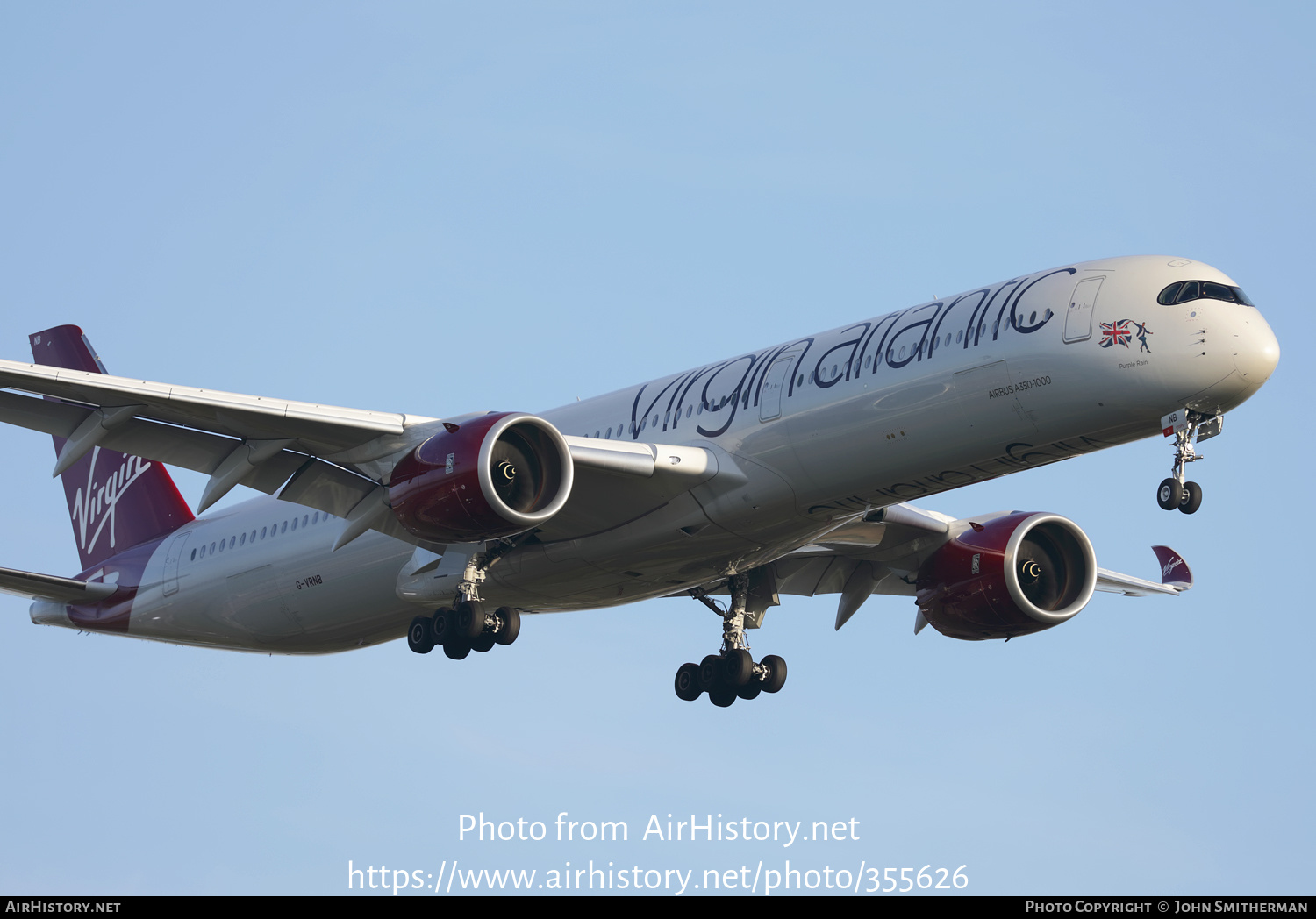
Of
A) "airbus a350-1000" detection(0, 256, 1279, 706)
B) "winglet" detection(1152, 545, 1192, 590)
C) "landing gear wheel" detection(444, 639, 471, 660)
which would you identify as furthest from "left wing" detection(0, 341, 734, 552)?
"winglet" detection(1152, 545, 1192, 590)

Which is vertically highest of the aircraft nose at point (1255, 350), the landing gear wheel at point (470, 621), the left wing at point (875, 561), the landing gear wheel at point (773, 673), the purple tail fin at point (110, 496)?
the purple tail fin at point (110, 496)

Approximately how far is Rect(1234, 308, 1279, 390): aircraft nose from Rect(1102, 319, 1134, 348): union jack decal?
1522mm

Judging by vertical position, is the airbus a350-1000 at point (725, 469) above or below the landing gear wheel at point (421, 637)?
above

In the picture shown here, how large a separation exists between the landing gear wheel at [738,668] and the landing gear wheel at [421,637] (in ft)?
20.1

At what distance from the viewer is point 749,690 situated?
34094mm

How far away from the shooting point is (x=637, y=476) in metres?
28.2

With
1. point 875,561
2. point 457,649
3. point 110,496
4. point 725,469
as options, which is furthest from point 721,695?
point 110,496

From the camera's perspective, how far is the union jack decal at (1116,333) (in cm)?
2519

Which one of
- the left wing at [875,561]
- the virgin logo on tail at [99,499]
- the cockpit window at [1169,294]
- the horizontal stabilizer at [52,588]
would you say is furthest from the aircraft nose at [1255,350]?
the virgin logo on tail at [99,499]

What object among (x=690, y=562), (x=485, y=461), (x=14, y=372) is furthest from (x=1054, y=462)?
(x=14, y=372)

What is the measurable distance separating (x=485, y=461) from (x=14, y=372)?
23.7 feet

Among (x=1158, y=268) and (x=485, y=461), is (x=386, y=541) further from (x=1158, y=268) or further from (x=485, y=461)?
(x=1158, y=268)

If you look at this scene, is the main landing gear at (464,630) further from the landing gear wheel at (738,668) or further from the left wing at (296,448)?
the landing gear wheel at (738,668)

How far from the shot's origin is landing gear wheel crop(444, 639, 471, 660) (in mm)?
30444
